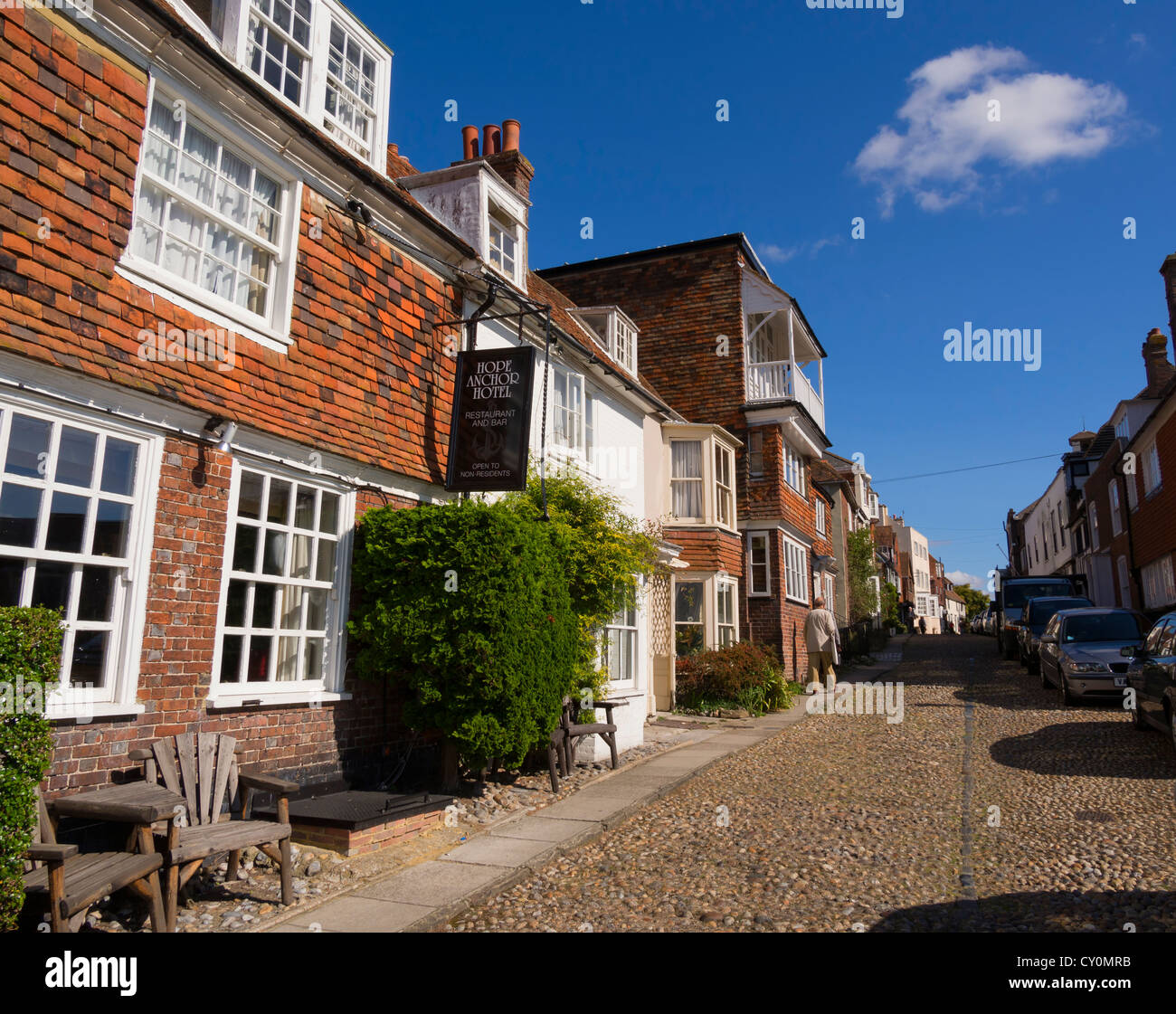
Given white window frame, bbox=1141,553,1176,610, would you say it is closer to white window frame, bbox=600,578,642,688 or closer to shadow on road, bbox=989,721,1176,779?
shadow on road, bbox=989,721,1176,779

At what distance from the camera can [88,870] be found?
158 inches

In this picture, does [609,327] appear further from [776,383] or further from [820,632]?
[820,632]

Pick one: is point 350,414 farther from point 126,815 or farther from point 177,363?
point 126,815

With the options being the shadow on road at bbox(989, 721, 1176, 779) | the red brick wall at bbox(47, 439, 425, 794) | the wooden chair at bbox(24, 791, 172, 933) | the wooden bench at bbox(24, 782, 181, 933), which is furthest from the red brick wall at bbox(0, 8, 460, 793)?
the shadow on road at bbox(989, 721, 1176, 779)

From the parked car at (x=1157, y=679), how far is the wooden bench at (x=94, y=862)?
31.9ft

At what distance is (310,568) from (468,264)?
14.1ft

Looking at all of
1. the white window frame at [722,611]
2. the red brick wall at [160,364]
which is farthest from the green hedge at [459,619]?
the white window frame at [722,611]

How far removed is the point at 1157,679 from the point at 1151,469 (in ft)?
51.5

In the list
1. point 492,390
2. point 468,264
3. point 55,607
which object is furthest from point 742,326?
point 55,607

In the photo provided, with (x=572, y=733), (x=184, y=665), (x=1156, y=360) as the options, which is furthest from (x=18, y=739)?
(x=1156, y=360)

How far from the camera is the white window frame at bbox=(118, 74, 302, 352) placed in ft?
18.7

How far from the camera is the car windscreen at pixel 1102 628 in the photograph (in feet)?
47.0
